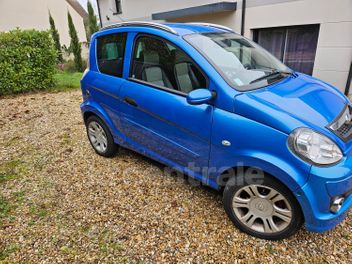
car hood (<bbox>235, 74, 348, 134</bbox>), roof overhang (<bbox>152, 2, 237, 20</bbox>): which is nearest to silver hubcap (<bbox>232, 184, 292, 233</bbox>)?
car hood (<bbox>235, 74, 348, 134</bbox>)

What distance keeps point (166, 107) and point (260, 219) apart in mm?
1359

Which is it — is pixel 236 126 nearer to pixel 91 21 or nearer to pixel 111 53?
pixel 111 53

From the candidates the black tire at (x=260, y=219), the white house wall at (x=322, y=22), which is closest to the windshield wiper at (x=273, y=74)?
the black tire at (x=260, y=219)

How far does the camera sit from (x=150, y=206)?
2.65 meters

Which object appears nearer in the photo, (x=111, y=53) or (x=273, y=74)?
(x=273, y=74)

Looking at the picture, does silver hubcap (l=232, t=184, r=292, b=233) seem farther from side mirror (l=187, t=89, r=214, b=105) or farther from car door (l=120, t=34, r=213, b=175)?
side mirror (l=187, t=89, r=214, b=105)

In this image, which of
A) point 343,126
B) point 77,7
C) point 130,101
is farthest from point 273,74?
point 77,7

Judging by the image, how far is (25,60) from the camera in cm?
720

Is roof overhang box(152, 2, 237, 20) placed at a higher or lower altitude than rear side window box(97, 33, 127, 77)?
higher

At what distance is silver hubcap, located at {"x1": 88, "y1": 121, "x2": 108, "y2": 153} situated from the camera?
353 cm

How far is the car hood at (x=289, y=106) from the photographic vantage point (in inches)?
73.0

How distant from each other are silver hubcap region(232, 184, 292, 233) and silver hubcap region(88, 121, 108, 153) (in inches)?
83.4

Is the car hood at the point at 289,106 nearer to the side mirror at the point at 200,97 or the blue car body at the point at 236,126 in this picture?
the blue car body at the point at 236,126

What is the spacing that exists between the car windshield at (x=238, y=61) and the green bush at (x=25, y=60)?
662 cm
